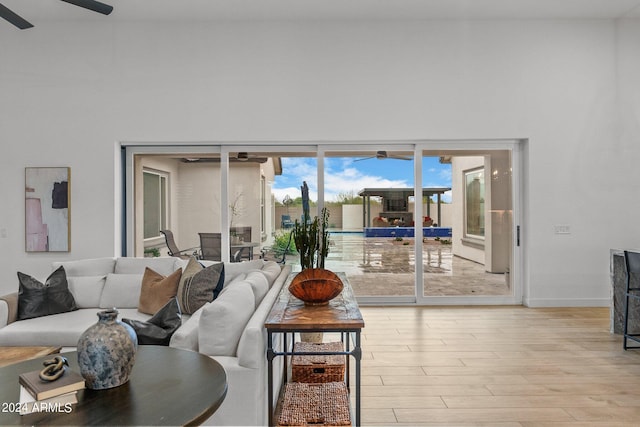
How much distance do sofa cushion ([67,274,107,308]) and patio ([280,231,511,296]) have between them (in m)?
2.61

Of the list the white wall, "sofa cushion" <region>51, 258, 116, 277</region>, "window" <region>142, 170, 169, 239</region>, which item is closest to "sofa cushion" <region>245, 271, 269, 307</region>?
"sofa cushion" <region>51, 258, 116, 277</region>

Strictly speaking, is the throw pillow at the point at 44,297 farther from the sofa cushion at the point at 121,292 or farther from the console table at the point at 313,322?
the console table at the point at 313,322

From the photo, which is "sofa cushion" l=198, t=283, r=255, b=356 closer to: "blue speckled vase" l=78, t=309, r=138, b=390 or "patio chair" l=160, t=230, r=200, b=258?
"blue speckled vase" l=78, t=309, r=138, b=390

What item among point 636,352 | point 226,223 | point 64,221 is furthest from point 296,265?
point 636,352

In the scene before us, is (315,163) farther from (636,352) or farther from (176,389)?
(176,389)

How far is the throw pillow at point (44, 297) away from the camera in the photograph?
11.7 ft

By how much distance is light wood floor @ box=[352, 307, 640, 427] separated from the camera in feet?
8.78

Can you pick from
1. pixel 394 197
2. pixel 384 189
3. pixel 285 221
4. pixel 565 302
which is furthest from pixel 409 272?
pixel 565 302

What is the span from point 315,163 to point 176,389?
15.0 ft

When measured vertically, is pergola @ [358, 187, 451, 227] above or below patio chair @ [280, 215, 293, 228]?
above

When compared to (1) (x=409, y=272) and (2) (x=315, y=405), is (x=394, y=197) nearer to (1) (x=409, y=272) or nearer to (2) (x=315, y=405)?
(1) (x=409, y=272)

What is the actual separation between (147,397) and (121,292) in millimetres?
2785

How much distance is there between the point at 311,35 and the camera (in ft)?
18.3

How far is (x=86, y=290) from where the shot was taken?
3930mm
